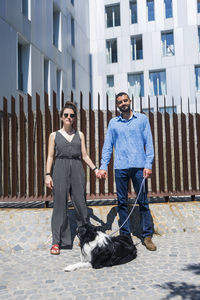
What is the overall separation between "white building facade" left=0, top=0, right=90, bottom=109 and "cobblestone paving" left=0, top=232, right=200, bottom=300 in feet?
16.8

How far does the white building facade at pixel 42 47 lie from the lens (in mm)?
10594

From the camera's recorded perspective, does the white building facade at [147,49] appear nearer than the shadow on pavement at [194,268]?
No

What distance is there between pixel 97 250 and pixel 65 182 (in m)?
1.08

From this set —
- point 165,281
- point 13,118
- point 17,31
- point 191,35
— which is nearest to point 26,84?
point 17,31

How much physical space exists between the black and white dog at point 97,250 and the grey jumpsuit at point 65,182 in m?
0.65

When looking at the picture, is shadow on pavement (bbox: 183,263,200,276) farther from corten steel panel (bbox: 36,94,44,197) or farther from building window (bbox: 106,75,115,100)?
building window (bbox: 106,75,115,100)

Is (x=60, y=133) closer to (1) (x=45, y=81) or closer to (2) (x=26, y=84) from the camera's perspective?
(2) (x=26, y=84)

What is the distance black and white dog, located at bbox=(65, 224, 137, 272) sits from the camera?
3.40 metres

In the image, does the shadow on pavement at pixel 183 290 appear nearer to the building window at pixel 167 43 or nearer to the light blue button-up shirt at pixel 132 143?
the light blue button-up shirt at pixel 132 143

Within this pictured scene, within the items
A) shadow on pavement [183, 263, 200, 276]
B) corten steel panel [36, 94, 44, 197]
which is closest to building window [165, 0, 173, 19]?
corten steel panel [36, 94, 44, 197]

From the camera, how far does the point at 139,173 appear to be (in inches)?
161

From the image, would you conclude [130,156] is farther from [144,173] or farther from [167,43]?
[167,43]

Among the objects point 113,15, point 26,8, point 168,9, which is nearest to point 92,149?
point 26,8

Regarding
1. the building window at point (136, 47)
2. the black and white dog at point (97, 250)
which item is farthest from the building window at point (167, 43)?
the black and white dog at point (97, 250)
